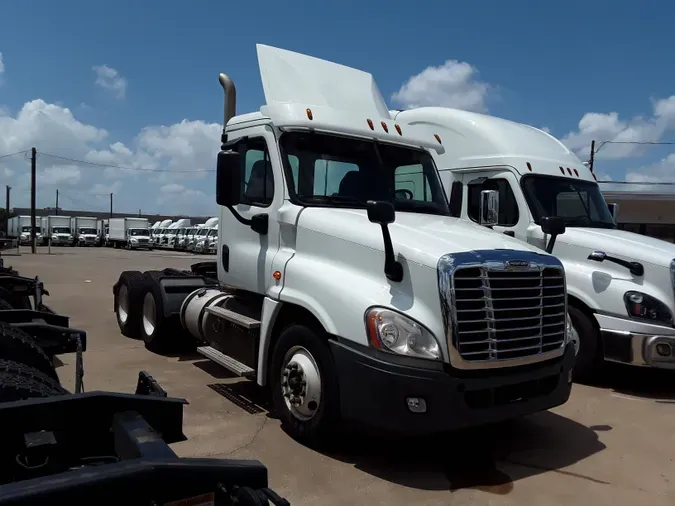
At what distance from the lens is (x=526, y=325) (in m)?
4.30

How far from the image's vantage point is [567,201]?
26.6ft

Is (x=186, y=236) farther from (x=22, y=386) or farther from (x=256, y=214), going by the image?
(x=22, y=386)

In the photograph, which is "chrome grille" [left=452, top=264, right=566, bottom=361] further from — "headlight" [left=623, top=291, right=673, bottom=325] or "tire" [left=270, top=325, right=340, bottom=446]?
"headlight" [left=623, top=291, right=673, bottom=325]

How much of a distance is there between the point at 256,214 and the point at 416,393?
8.01ft

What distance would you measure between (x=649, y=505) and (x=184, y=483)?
11.6 ft

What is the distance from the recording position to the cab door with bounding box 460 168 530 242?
25.5 feet

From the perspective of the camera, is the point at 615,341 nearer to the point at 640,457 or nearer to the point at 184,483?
the point at 640,457

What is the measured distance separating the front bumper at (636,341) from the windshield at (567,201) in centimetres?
163

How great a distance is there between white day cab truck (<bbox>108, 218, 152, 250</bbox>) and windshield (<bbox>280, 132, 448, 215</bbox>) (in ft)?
159

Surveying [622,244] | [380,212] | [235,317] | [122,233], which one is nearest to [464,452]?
[380,212]

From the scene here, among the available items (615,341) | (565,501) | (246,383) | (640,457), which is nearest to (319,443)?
(565,501)

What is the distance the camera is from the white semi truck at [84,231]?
57.6 meters

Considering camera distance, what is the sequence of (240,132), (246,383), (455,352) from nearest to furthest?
1. (455,352)
2. (240,132)
3. (246,383)

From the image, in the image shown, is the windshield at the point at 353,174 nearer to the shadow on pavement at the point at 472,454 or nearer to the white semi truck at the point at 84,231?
the shadow on pavement at the point at 472,454
